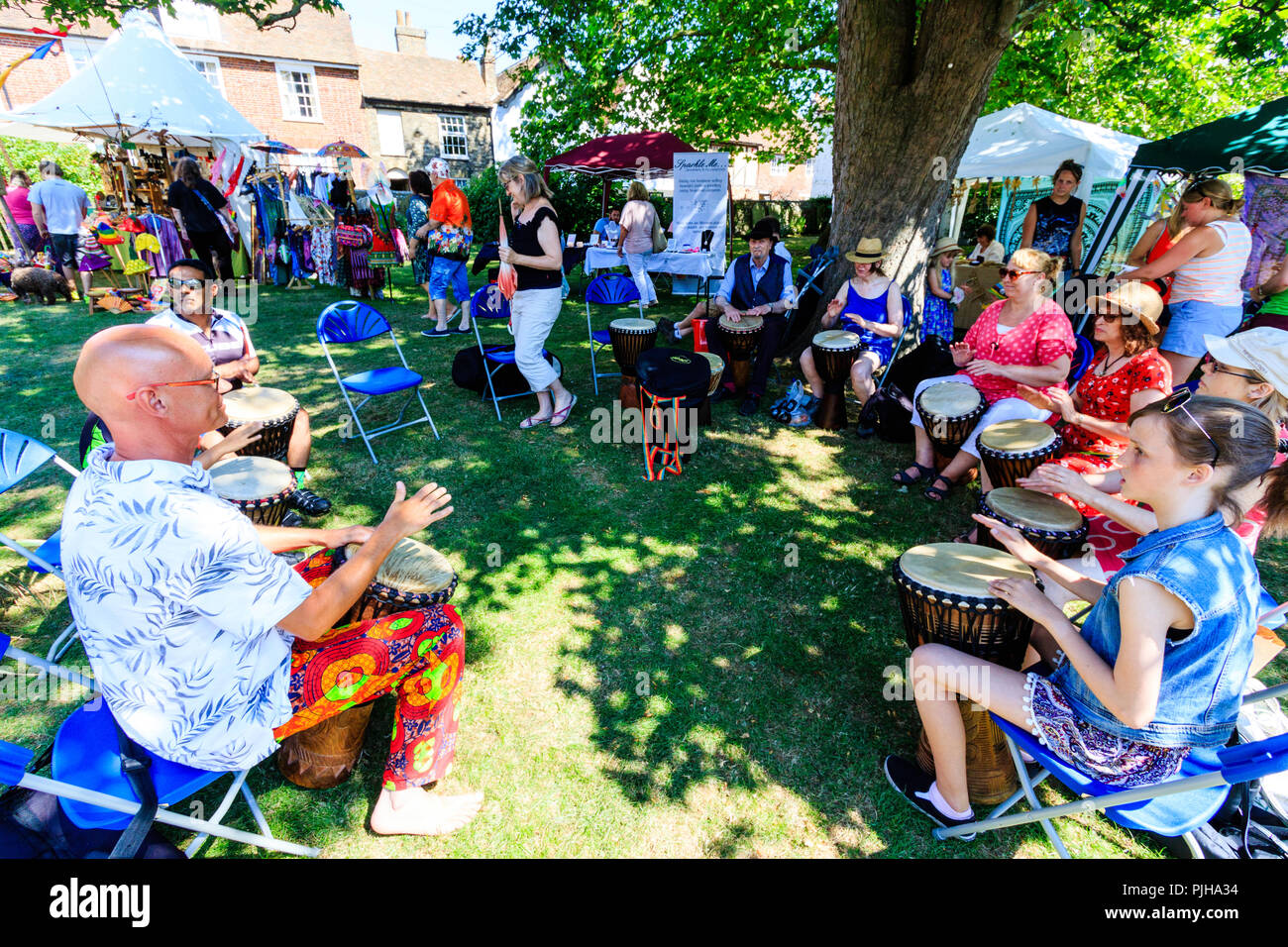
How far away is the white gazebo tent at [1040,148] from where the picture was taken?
923 cm

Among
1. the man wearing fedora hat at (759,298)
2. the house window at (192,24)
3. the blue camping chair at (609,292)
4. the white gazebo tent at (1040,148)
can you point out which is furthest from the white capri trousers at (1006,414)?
the house window at (192,24)

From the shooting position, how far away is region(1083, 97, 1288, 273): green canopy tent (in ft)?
17.4

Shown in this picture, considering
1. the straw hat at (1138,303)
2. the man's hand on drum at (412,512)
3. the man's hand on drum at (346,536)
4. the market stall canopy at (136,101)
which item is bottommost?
the man's hand on drum at (346,536)

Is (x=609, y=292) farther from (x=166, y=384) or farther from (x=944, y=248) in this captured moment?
(x=166, y=384)

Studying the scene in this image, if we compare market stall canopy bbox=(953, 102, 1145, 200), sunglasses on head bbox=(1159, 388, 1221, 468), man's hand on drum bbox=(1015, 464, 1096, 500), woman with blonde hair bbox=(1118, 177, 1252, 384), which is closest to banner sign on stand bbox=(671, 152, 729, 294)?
market stall canopy bbox=(953, 102, 1145, 200)

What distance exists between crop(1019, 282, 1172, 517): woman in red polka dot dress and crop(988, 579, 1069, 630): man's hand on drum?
1.36 meters

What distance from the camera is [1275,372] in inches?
91.7

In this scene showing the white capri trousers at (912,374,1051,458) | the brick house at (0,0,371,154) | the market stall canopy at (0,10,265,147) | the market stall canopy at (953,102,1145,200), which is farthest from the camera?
the brick house at (0,0,371,154)

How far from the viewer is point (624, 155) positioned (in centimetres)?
1105

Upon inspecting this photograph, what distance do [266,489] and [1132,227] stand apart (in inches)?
580

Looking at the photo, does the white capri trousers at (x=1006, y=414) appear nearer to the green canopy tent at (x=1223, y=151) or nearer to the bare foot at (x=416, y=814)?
the bare foot at (x=416, y=814)

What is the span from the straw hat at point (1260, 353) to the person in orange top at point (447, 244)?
7313mm

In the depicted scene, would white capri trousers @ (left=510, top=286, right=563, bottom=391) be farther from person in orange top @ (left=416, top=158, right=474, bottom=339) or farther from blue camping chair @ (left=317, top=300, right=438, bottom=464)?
person in orange top @ (left=416, top=158, right=474, bottom=339)
